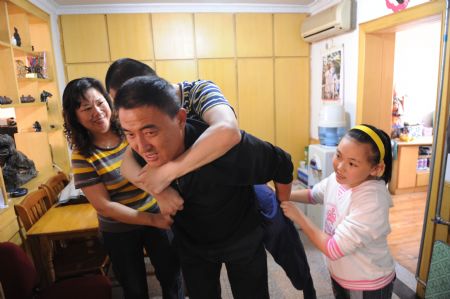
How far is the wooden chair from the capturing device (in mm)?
1923

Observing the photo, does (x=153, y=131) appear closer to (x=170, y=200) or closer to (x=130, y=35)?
(x=170, y=200)

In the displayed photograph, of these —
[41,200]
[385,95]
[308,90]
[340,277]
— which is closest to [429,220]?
[340,277]

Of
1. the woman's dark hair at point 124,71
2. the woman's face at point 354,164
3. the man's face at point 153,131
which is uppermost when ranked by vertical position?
the woman's dark hair at point 124,71

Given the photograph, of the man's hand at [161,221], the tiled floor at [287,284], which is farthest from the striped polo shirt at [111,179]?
the tiled floor at [287,284]

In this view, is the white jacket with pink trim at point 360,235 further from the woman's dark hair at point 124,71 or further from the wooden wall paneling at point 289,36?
the wooden wall paneling at point 289,36

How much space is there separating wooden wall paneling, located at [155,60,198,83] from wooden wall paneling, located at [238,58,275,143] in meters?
0.63

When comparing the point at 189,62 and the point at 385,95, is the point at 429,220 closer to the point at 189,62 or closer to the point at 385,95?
the point at 385,95

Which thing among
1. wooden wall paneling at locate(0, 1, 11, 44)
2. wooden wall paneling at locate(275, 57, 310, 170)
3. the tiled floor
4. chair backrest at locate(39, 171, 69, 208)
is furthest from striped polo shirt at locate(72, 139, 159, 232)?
wooden wall paneling at locate(275, 57, 310, 170)

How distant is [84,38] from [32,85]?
90 cm

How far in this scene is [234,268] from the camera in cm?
109

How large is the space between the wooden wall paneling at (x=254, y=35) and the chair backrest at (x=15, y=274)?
124 inches

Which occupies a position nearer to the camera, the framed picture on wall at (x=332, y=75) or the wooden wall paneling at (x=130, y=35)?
the framed picture on wall at (x=332, y=75)

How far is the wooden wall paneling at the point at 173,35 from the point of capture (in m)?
3.54

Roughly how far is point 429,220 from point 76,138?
7.22ft
